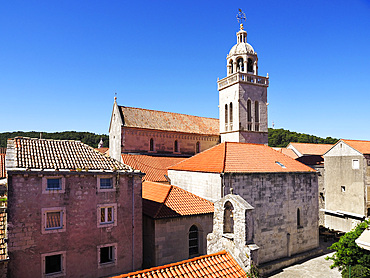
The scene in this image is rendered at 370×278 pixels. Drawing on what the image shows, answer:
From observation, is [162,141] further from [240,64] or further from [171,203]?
[171,203]

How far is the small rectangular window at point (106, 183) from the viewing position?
47.6 feet

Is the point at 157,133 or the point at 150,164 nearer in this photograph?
the point at 150,164

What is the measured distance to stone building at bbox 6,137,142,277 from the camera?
12.1 metres

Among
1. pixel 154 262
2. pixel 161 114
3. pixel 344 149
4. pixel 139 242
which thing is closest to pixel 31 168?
pixel 139 242

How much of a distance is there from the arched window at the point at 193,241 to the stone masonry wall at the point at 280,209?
141 inches

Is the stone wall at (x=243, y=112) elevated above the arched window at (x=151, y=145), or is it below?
above

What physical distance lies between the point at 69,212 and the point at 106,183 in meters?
2.39

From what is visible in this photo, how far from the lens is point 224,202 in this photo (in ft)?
33.1

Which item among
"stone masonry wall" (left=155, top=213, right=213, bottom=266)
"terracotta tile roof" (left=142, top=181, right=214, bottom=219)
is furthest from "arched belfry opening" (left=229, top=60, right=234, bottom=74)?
"stone masonry wall" (left=155, top=213, right=213, bottom=266)

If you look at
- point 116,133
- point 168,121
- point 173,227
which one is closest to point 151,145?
point 168,121

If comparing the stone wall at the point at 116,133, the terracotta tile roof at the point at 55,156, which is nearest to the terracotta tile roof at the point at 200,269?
the terracotta tile roof at the point at 55,156

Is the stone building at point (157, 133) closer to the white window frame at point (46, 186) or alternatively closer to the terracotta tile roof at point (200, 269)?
the white window frame at point (46, 186)

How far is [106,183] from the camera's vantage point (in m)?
14.7

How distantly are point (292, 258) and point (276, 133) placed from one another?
271ft
